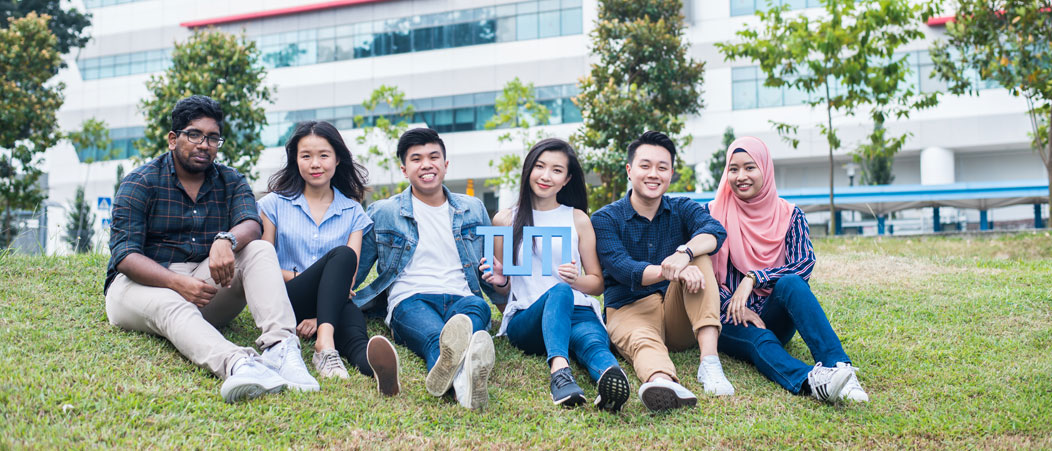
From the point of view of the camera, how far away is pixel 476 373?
10.5 ft

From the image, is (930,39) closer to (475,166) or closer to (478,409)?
(475,166)

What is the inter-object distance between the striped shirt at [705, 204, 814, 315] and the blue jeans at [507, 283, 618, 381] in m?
0.80

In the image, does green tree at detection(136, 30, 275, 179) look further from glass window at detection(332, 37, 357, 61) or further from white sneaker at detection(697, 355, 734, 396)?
white sneaker at detection(697, 355, 734, 396)

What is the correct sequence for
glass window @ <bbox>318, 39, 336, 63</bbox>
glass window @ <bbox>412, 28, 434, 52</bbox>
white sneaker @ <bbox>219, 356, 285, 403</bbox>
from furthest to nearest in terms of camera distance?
1. glass window @ <bbox>318, 39, 336, 63</bbox>
2. glass window @ <bbox>412, 28, 434, 52</bbox>
3. white sneaker @ <bbox>219, 356, 285, 403</bbox>

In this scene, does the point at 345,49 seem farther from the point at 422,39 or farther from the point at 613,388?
the point at 613,388

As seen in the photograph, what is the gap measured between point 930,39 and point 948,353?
20240 millimetres

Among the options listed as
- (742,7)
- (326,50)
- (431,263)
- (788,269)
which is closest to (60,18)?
(326,50)

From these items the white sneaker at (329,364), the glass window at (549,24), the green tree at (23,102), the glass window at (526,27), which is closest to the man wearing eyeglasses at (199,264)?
the white sneaker at (329,364)

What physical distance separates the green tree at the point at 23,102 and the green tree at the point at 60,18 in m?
7.54

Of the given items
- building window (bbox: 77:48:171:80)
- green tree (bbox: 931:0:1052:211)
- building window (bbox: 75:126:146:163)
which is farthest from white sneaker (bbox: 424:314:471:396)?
building window (bbox: 75:126:146:163)

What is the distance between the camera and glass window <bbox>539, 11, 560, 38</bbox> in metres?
23.4

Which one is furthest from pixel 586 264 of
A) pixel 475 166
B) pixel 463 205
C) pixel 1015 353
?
pixel 475 166

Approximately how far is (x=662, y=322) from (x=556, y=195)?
39.2 inches

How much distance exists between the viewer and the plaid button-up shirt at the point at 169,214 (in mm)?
3715
